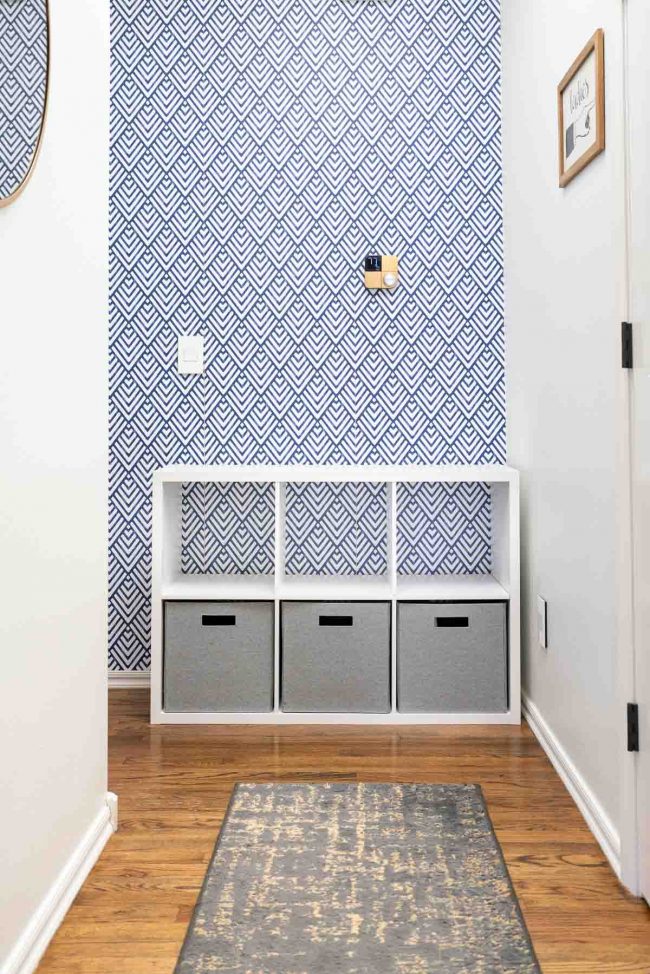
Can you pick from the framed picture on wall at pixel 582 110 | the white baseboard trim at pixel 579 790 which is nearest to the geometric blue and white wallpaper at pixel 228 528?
the white baseboard trim at pixel 579 790

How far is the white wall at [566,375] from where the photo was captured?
1955 millimetres

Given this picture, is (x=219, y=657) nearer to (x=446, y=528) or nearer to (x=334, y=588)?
(x=334, y=588)

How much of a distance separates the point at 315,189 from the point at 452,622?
164cm

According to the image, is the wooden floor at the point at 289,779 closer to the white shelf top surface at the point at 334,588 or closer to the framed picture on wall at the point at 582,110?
the white shelf top surface at the point at 334,588

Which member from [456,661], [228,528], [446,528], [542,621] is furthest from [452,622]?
[228,528]

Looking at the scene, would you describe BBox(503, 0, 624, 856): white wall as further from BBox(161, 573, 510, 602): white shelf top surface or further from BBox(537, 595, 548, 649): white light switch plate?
BBox(161, 573, 510, 602): white shelf top surface

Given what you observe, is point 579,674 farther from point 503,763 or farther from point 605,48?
point 605,48

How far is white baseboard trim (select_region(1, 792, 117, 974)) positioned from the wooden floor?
2 cm

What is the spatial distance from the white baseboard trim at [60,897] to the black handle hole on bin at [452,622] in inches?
48.2

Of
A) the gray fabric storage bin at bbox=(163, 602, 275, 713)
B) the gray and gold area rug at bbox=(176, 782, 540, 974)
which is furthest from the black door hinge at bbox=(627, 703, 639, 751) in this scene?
the gray fabric storage bin at bbox=(163, 602, 275, 713)

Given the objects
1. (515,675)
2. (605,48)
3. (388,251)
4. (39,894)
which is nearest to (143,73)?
(388,251)

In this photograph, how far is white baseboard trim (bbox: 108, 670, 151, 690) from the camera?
3316mm

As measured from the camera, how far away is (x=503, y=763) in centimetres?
253

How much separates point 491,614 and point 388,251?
1.37m
